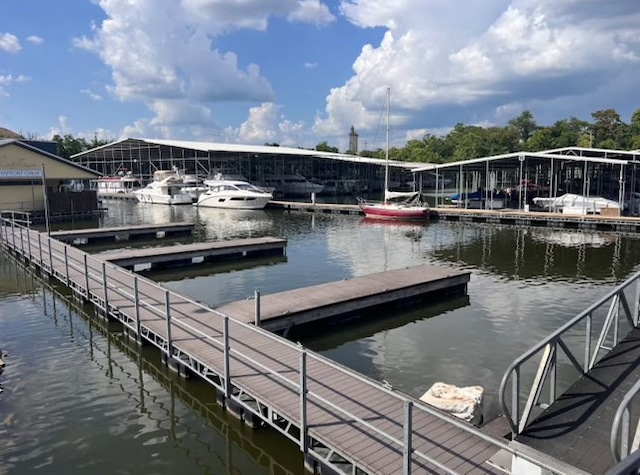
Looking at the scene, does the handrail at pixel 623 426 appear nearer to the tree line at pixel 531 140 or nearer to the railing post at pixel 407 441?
the railing post at pixel 407 441

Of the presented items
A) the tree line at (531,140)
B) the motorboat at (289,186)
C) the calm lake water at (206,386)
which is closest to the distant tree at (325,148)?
the tree line at (531,140)

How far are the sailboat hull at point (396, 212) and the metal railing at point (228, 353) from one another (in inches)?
1030

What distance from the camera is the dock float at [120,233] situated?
27556 millimetres

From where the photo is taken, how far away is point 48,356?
35.8 feet

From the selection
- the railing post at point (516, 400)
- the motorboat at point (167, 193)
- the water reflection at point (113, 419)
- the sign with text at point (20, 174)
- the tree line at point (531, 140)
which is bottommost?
the water reflection at point (113, 419)

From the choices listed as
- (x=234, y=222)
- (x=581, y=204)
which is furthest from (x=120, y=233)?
(x=581, y=204)

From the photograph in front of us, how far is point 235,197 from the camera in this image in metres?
50.3

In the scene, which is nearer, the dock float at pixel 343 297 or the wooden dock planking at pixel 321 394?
the wooden dock planking at pixel 321 394

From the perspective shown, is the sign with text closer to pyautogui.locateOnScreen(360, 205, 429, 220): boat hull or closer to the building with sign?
the building with sign

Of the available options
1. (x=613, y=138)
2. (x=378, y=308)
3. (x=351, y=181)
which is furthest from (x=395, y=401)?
(x=613, y=138)

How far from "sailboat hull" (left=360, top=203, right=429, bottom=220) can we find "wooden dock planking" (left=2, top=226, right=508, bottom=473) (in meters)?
29.7

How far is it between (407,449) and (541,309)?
36.5 ft

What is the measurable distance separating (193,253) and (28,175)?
22.9 metres

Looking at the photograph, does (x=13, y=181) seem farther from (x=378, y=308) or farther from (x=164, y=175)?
(x=378, y=308)
